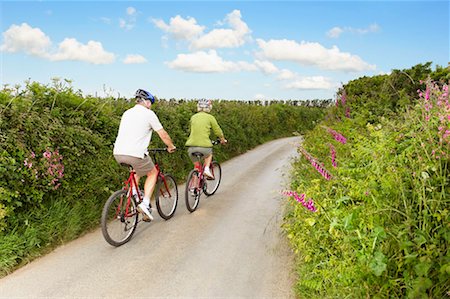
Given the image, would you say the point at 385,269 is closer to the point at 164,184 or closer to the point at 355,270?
the point at 355,270

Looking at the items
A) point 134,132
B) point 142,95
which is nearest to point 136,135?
point 134,132

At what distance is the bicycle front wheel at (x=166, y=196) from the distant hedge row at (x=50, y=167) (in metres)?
0.98

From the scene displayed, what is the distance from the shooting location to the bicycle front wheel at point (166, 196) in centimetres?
668

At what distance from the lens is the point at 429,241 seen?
2.68 metres

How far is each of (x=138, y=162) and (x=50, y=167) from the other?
4.20 feet

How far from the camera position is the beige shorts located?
548 centimetres

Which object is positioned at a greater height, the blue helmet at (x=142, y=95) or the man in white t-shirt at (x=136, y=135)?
the blue helmet at (x=142, y=95)

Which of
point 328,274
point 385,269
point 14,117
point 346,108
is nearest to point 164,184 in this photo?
point 14,117

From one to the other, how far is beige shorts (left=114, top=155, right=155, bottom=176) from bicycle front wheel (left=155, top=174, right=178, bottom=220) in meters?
0.82

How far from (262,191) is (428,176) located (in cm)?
638

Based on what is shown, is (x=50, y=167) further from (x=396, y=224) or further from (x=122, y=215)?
(x=396, y=224)

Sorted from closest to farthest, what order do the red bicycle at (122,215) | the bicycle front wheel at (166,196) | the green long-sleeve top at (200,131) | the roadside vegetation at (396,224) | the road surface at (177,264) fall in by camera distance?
the roadside vegetation at (396,224), the road surface at (177,264), the red bicycle at (122,215), the bicycle front wheel at (166,196), the green long-sleeve top at (200,131)

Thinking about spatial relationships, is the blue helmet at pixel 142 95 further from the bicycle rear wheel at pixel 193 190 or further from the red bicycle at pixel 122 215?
the bicycle rear wheel at pixel 193 190

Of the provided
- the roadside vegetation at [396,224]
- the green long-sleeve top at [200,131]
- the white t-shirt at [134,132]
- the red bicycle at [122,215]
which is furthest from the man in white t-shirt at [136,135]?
the roadside vegetation at [396,224]
